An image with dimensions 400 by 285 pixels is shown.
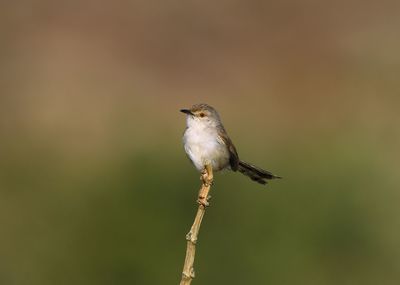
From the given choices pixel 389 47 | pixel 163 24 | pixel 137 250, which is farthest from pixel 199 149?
pixel 163 24

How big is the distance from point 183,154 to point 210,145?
5.35 metres

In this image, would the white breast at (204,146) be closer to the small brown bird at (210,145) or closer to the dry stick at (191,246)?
the small brown bird at (210,145)

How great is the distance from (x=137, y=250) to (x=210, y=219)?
2.95 ft

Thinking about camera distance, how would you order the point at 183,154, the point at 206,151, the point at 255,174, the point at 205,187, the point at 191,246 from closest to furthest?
the point at 191,246 < the point at 205,187 < the point at 206,151 < the point at 255,174 < the point at 183,154

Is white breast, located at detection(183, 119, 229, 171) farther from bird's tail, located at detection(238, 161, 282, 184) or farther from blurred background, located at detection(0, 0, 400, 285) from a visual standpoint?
blurred background, located at detection(0, 0, 400, 285)

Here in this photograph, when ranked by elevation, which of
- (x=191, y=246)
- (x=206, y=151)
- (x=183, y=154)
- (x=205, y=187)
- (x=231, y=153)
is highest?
(x=183, y=154)

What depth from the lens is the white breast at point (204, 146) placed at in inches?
292

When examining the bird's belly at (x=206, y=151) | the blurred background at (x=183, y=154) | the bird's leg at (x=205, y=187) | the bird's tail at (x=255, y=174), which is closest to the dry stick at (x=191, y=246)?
the bird's leg at (x=205, y=187)

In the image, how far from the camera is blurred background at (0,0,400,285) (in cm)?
1128

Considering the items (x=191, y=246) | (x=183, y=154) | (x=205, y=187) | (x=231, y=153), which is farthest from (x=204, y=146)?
(x=183, y=154)

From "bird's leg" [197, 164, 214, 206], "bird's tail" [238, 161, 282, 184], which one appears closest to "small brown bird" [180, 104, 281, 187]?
"bird's tail" [238, 161, 282, 184]

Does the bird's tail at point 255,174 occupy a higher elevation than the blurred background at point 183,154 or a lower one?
lower

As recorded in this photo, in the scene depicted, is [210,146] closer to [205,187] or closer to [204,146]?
[204,146]

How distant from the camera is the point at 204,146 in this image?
7.48 metres
